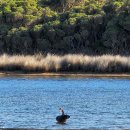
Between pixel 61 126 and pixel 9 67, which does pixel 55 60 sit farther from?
pixel 61 126

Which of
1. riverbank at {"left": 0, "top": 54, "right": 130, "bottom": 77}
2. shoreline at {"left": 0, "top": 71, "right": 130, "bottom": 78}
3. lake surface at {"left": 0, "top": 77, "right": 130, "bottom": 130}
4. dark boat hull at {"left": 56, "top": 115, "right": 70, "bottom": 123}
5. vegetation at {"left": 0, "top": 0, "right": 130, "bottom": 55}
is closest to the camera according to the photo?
dark boat hull at {"left": 56, "top": 115, "right": 70, "bottom": 123}

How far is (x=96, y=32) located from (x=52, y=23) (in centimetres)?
638

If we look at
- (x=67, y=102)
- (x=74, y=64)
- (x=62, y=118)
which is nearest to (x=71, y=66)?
(x=74, y=64)

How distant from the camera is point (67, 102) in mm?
36281

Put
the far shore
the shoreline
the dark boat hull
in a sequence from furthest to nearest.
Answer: the shoreline
the far shore
the dark boat hull

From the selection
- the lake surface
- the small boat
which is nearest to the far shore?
the lake surface

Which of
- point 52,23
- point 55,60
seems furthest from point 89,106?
point 52,23

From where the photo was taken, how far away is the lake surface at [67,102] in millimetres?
28359

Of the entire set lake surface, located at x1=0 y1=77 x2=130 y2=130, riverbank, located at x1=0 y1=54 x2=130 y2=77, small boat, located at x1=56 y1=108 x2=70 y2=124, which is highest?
small boat, located at x1=56 y1=108 x2=70 y2=124

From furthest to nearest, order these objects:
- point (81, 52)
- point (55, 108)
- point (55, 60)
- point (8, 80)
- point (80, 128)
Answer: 1. point (81, 52)
2. point (55, 60)
3. point (8, 80)
4. point (55, 108)
5. point (80, 128)

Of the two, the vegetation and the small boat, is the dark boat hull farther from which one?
the vegetation

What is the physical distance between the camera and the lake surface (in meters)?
28.4

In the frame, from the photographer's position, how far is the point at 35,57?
202 feet

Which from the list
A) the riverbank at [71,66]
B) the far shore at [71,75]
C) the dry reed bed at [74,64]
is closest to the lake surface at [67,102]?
the far shore at [71,75]
